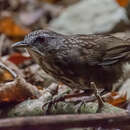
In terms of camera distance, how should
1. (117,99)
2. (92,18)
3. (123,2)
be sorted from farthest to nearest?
(92,18) → (123,2) → (117,99)

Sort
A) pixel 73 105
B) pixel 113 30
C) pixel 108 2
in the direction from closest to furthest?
1. pixel 73 105
2. pixel 113 30
3. pixel 108 2

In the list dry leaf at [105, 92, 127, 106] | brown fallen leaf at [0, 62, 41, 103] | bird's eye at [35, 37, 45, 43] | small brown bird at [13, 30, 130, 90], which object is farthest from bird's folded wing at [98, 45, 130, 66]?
brown fallen leaf at [0, 62, 41, 103]

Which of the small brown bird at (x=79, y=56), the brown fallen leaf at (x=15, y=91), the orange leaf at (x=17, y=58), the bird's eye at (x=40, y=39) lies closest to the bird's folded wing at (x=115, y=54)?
the small brown bird at (x=79, y=56)

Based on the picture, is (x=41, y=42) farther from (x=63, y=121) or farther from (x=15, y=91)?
(x=63, y=121)

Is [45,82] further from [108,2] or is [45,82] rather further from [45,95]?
[108,2]

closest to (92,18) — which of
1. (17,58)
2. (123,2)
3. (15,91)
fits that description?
(123,2)

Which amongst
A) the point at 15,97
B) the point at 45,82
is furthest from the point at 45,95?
the point at 45,82

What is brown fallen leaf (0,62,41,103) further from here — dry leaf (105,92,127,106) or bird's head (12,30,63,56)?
dry leaf (105,92,127,106)

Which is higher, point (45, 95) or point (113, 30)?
point (113, 30)
